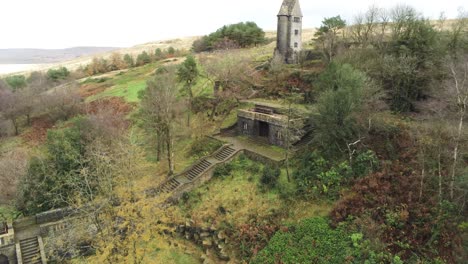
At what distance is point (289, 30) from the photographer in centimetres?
4856

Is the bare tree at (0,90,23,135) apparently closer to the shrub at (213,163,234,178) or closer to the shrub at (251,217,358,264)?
the shrub at (213,163,234,178)

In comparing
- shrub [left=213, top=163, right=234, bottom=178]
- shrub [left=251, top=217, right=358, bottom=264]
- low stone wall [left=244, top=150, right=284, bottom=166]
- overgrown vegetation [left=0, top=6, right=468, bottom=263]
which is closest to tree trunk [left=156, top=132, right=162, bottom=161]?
overgrown vegetation [left=0, top=6, right=468, bottom=263]

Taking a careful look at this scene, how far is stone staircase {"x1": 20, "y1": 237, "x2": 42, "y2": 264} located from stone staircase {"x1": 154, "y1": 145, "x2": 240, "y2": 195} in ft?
27.1

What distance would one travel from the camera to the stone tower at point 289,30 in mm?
48094

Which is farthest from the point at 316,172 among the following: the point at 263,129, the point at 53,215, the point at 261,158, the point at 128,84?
the point at 128,84

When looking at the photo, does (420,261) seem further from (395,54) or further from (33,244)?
(33,244)

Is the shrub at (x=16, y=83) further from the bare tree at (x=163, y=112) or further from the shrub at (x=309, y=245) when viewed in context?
the shrub at (x=309, y=245)

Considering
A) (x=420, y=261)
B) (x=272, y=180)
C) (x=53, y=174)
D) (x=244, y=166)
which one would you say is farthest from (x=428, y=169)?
(x=53, y=174)

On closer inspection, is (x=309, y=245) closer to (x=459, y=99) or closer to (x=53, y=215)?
(x=459, y=99)

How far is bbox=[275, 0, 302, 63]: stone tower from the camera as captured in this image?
48.1 m

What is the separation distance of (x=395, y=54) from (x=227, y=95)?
1743 cm

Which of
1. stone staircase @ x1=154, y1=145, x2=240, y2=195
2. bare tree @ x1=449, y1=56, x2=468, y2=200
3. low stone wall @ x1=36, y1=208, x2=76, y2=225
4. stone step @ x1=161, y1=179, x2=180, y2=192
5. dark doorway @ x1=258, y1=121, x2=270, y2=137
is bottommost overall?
low stone wall @ x1=36, y1=208, x2=76, y2=225

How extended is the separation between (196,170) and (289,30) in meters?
28.7

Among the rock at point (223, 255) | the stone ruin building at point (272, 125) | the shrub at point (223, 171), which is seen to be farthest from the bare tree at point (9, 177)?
the stone ruin building at point (272, 125)
